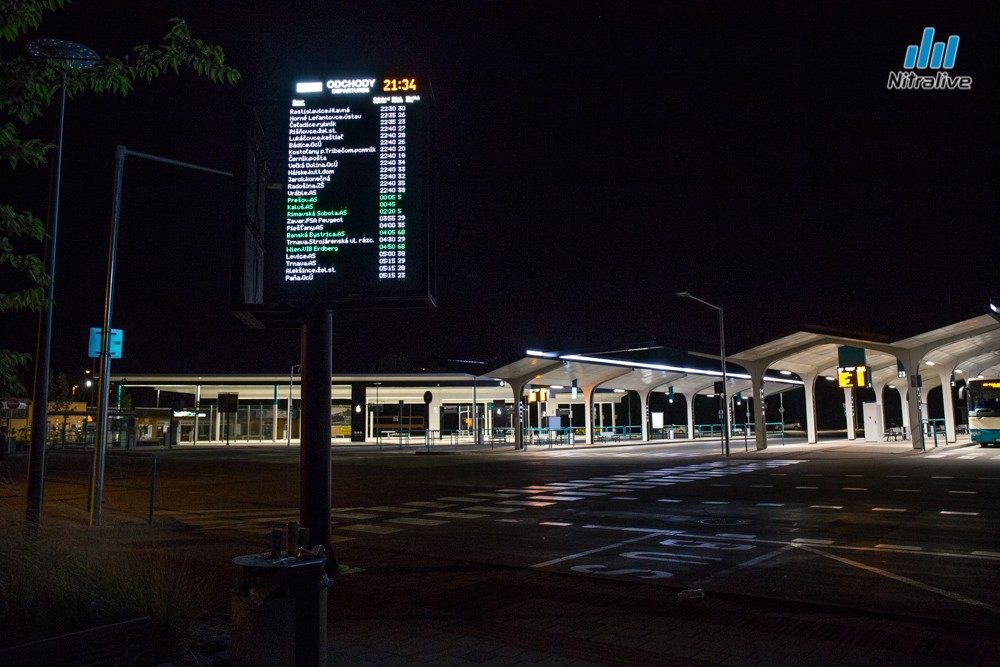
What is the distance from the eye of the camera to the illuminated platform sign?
118ft

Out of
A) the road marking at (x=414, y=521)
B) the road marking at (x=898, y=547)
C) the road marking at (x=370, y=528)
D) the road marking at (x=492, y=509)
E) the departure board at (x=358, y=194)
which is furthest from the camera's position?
the road marking at (x=492, y=509)

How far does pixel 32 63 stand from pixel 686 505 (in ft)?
44.7

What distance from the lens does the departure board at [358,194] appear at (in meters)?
7.65

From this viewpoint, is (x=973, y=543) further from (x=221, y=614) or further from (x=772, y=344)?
(x=772, y=344)

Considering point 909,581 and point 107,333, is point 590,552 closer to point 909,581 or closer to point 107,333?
point 909,581

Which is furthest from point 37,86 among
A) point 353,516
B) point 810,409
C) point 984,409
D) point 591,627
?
point 810,409

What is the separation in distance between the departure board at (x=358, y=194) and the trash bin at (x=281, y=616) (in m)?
3.60

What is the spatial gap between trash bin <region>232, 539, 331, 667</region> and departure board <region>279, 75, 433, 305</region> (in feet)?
11.8

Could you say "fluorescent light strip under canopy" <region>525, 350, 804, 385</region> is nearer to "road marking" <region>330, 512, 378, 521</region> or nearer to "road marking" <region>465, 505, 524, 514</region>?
"road marking" <region>465, 505, 524, 514</region>

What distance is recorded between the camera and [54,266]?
12.1 m

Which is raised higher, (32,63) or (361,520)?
(32,63)

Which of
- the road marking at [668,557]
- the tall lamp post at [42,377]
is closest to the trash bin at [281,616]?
the road marking at [668,557]

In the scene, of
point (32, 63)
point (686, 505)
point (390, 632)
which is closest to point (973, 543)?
point (686, 505)

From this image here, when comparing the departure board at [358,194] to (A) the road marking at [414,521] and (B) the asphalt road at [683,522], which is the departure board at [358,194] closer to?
(B) the asphalt road at [683,522]
